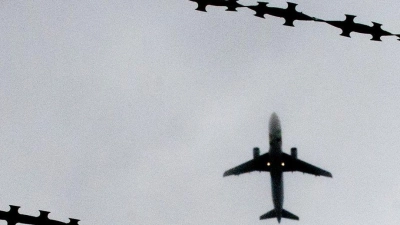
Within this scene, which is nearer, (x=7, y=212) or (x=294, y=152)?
(x=7, y=212)

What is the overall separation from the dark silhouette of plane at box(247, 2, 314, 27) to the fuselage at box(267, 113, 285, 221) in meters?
53.1

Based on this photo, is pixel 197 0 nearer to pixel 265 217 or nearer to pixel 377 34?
pixel 377 34

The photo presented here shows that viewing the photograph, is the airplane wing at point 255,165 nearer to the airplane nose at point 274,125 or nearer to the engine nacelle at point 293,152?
the engine nacelle at point 293,152

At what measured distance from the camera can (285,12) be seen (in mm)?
6086

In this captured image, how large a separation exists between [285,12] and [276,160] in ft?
187

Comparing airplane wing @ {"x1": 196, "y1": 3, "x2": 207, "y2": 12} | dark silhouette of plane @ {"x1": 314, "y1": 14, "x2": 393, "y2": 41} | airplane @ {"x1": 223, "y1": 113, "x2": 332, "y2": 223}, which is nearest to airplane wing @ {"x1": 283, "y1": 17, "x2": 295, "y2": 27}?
dark silhouette of plane @ {"x1": 314, "y1": 14, "x2": 393, "y2": 41}

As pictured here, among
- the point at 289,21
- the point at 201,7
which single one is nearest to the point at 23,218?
the point at 201,7

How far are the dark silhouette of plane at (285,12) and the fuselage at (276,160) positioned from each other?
53109mm

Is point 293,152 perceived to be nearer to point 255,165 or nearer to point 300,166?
point 300,166

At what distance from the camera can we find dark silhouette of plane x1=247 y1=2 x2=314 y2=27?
602 centimetres

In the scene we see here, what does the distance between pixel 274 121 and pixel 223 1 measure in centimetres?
5504

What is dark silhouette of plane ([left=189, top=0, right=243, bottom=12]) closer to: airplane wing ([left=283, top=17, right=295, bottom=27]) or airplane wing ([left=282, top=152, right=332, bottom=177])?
airplane wing ([left=283, top=17, right=295, bottom=27])

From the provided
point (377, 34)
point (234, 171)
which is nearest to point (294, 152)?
point (234, 171)

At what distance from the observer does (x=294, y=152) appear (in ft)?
200
